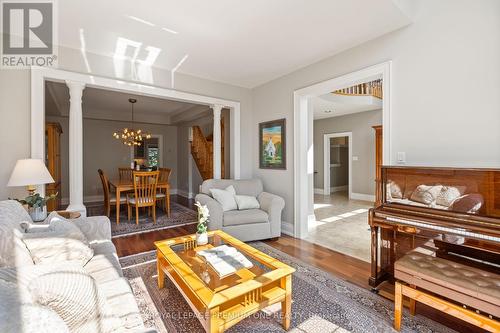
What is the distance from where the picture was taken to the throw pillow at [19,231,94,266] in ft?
5.04

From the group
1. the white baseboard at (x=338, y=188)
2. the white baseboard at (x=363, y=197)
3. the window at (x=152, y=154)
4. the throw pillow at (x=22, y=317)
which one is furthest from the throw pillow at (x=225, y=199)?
the white baseboard at (x=338, y=188)

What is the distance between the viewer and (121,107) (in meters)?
6.52

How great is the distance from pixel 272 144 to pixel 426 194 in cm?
256

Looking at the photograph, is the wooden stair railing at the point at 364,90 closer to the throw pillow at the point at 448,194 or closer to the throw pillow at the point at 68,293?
the throw pillow at the point at 448,194

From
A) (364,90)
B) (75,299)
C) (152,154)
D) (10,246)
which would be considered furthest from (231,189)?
(152,154)

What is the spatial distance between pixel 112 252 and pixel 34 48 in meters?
2.71

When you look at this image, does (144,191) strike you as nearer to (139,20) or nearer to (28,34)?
(28,34)

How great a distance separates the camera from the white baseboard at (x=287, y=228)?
3.87 m

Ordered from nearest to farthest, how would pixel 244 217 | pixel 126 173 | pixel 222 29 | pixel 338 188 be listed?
pixel 222 29 → pixel 244 217 → pixel 126 173 → pixel 338 188

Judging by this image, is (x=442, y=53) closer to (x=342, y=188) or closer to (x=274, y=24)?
(x=274, y=24)

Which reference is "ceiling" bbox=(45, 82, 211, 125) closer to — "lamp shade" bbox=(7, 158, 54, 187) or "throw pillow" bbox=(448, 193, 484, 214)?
"lamp shade" bbox=(7, 158, 54, 187)

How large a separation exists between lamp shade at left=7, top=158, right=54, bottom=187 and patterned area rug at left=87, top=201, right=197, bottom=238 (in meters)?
1.59

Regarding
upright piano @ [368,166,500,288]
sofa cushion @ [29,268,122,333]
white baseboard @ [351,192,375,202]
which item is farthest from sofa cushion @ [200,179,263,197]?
white baseboard @ [351,192,375,202]

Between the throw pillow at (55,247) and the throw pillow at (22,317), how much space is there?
0.81 metres
